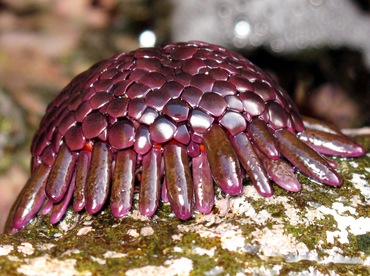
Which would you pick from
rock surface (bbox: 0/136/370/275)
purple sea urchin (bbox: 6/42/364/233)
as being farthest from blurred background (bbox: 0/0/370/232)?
rock surface (bbox: 0/136/370/275)

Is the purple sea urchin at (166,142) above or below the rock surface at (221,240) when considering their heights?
above

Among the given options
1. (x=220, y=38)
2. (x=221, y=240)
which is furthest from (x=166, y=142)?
(x=220, y=38)

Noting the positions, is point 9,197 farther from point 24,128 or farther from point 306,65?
point 306,65

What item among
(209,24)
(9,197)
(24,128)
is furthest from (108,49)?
(9,197)

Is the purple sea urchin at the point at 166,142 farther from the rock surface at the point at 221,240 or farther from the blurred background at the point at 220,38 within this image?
the blurred background at the point at 220,38

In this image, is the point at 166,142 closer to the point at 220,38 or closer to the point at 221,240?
the point at 221,240

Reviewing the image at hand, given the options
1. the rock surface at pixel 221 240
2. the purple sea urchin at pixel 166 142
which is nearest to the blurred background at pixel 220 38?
the purple sea urchin at pixel 166 142
